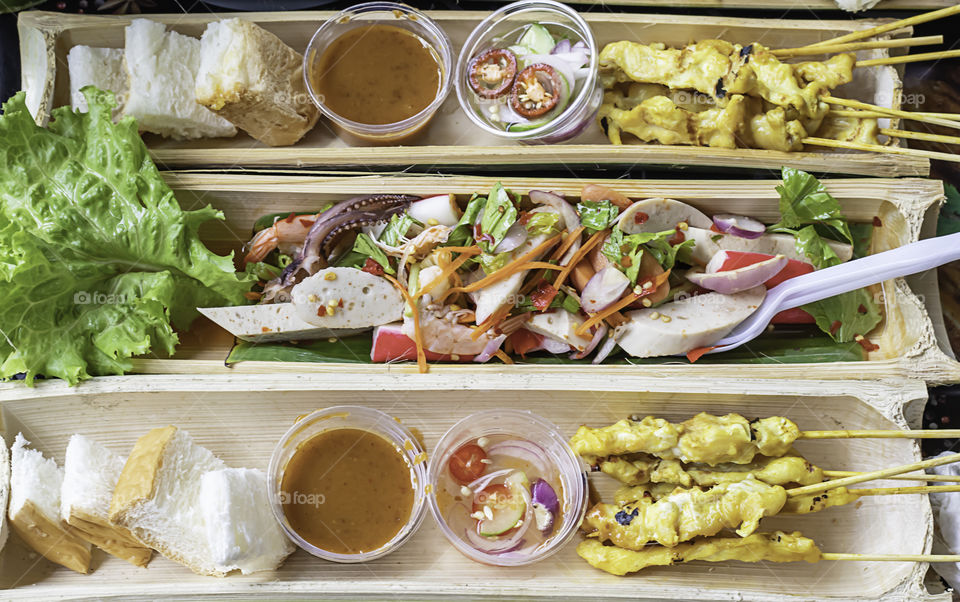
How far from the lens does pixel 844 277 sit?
2.99 metres

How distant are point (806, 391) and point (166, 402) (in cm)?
300

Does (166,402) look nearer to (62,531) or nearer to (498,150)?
(62,531)

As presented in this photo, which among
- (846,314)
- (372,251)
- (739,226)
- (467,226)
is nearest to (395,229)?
(372,251)

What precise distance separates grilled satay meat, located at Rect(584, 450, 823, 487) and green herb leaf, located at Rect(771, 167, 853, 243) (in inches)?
43.4

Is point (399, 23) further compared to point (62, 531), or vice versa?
point (399, 23)

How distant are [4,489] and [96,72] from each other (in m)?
2.05

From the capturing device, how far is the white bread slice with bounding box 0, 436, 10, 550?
3031 mm

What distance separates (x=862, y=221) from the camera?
11.1 feet

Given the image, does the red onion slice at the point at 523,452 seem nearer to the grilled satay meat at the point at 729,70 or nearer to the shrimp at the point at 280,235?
the shrimp at the point at 280,235

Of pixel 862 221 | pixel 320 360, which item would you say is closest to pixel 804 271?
pixel 862 221

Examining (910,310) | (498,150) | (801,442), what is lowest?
(801,442)

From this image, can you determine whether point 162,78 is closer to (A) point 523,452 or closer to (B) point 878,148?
(A) point 523,452

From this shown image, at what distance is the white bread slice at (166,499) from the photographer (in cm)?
281

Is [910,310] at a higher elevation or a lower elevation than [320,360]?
higher
